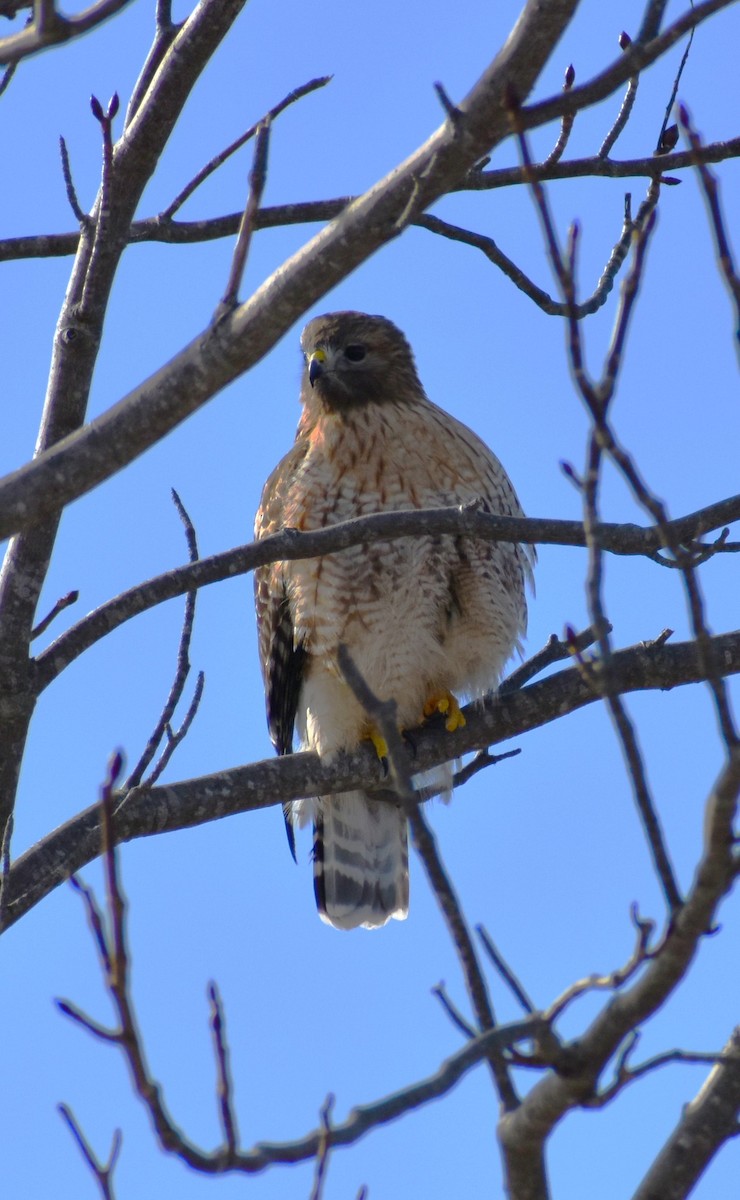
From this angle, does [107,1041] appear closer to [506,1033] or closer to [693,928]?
[506,1033]

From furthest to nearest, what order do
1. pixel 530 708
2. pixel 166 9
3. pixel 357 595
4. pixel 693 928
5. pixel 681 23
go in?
pixel 357 595, pixel 530 708, pixel 166 9, pixel 681 23, pixel 693 928

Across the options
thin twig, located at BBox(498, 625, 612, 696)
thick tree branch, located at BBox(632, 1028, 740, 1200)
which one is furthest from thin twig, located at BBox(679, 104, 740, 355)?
thin twig, located at BBox(498, 625, 612, 696)

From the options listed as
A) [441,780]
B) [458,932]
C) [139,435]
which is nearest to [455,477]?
[441,780]

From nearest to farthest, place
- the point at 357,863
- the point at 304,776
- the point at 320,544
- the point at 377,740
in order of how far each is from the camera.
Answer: the point at 320,544, the point at 304,776, the point at 377,740, the point at 357,863

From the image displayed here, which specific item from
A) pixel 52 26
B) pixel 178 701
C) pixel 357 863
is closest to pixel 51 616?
pixel 178 701

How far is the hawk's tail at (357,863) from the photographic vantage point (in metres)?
5.85

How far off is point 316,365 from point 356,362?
0.76 feet

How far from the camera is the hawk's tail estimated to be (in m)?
5.85

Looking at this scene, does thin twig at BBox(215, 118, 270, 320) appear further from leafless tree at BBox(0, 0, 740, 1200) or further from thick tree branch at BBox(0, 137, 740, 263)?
thick tree branch at BBox(0, 137, 740, 263)

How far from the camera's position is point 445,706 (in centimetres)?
530

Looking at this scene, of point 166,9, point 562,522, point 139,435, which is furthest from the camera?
point 166,9

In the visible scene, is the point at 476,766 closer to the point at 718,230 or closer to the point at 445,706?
the point at 445,706

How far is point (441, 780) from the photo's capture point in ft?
18.4

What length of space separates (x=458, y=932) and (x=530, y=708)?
2418 millimetres
